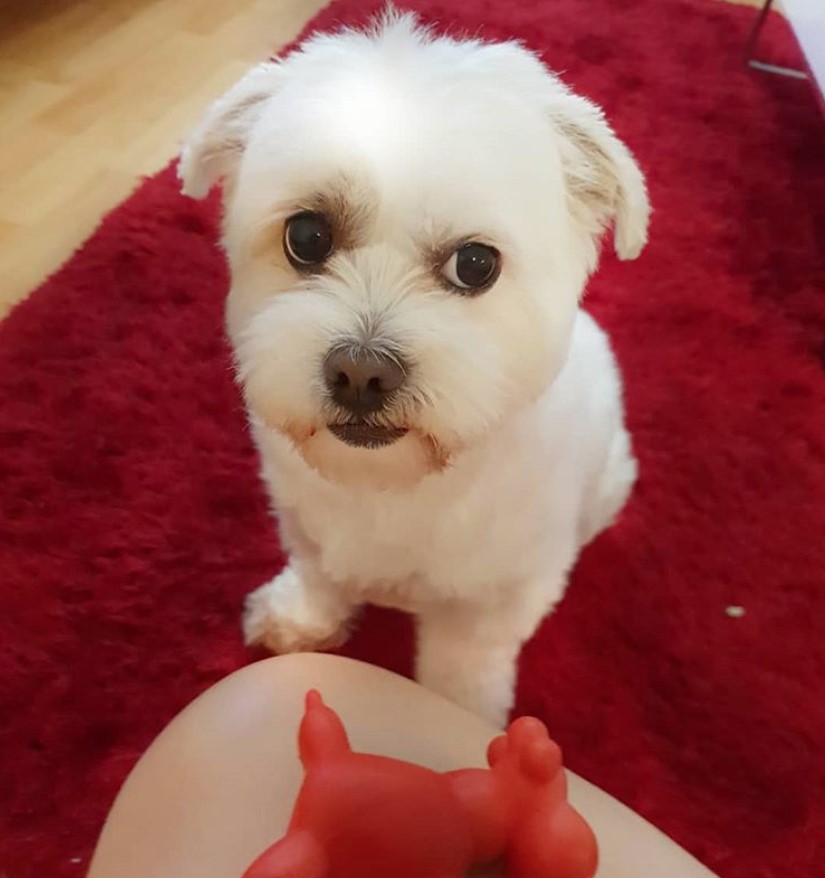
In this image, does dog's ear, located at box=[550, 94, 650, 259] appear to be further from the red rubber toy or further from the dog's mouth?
the red rubber toy

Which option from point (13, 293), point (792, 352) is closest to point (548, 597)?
point (792, 352)

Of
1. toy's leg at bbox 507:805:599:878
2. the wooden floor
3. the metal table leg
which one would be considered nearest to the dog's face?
toy's leg at bbox 507:805:599:878

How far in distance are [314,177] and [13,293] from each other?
3.87 feet

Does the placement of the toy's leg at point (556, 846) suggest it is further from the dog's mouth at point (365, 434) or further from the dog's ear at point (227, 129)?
the dog's ear at point (227, 129)

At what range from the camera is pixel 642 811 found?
1.25 metres

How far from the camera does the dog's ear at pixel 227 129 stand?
38.4 inches

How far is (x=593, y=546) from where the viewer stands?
1.51 metres

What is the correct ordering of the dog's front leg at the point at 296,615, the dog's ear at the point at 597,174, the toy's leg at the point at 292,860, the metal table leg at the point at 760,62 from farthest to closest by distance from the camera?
the metal table leg at the point at 760,62, the dog's front leg at the point at 296,615, the dog's ear at the point at 597,174, the toy's leg at the point at 292,860

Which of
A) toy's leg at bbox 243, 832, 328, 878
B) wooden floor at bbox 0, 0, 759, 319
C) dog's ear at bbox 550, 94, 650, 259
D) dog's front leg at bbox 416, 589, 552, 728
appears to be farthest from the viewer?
wooden floor at bbox 0, 0, 759, 319

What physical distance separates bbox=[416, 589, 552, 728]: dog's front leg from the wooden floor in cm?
107

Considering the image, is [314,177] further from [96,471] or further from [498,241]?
[96,471]

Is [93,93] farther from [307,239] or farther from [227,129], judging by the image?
[307,239]

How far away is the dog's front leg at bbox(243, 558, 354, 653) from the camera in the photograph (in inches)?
51.9

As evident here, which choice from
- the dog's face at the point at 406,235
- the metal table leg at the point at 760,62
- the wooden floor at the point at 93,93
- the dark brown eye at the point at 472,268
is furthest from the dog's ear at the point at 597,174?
the metal table leg at the point at 760,62
